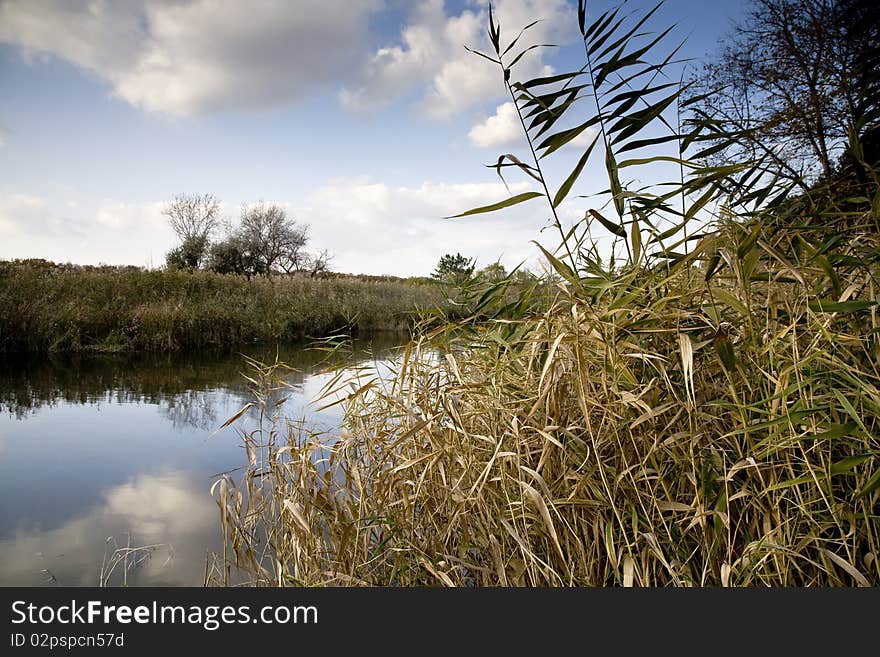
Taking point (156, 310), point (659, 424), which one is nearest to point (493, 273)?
point (659, 424)

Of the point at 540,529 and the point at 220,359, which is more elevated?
the point at 220,359

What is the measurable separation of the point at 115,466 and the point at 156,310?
6774mm

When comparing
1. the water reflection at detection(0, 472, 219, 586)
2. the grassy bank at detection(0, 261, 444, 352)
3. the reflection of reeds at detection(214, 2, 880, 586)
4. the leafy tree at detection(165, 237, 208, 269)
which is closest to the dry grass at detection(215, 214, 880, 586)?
the reflection of reeds at detection(214, 2, 880, 586)

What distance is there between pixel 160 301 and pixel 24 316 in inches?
98.8

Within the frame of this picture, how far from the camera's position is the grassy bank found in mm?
8672

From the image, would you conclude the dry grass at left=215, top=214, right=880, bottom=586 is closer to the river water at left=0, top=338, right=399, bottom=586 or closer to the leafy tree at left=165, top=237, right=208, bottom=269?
the river water at left=0, top=338, right=399, bottom=586

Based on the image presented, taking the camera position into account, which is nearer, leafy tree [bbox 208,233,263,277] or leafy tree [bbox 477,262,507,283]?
leafy tree [bbox 477,262,507,283]

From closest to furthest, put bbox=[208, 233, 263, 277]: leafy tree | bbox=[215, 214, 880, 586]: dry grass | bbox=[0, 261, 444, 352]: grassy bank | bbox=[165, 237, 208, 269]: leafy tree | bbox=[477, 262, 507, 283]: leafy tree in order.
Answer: bbox=[215, 214, 880, 586]: dry grass < bbox=[477, 262, 507, 283]: leafy tree < bbox=[0, 261, 444, 352]: grassy bank < bbox=[165, 237, 208, 269]: leafy tree < bbox=[208, 233, 263, 277]: leafy tree

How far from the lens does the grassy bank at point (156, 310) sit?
8.67 m

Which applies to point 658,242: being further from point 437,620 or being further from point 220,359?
point 220,359

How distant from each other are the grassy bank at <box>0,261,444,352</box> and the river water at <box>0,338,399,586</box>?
4.20 feet

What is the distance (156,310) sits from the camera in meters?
9.98

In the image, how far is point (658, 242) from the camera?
1.67 m

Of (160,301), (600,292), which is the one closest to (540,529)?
(600,292)
